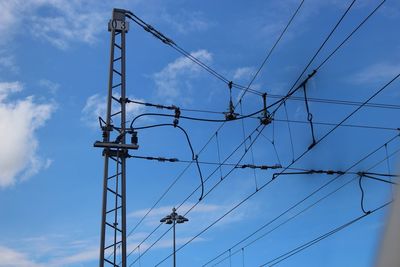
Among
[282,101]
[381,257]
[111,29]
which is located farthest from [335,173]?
[381,257]

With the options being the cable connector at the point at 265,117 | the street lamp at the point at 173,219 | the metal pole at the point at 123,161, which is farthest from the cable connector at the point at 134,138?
the street lamp at the point at 173,219

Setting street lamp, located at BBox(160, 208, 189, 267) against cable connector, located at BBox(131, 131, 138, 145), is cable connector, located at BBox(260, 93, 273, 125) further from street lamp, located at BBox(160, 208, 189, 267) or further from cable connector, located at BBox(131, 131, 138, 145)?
street lamp, located at BBox(160, 208, 189, 267)

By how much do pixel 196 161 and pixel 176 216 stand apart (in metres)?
18.0

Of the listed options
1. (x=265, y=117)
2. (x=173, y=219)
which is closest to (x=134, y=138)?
(x=265, y=117)

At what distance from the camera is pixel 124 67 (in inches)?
843

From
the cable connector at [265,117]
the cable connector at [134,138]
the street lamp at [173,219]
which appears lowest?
the cable connector at [265,117]

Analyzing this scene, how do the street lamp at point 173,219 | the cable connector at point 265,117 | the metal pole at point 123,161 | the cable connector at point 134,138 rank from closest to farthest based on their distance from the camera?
the cable connector at point 265,117 < the metal pole at point 123,161 < the cable connector at point 134,138 < the street lamp at point 173,219

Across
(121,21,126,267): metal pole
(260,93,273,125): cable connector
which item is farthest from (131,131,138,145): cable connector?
(260,93,273,125): cable connector

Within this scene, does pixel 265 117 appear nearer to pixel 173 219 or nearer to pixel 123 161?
pixel 123 161

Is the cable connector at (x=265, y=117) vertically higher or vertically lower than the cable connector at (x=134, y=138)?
lower

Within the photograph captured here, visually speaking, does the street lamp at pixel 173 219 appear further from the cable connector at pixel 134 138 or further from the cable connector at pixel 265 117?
the cable connector at pixel 265 117

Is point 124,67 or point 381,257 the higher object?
point 124,67

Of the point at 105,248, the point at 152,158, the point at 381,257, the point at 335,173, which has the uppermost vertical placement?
the point at 152,158

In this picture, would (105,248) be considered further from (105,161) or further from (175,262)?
(175,262)
